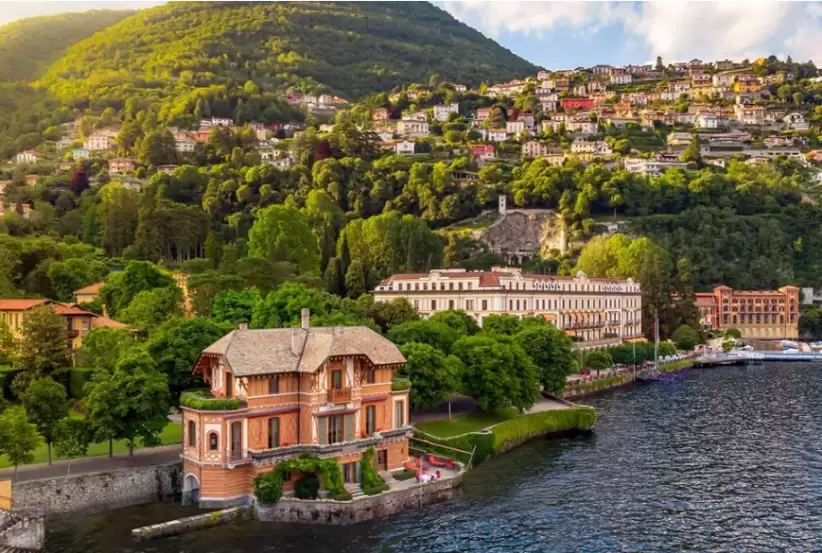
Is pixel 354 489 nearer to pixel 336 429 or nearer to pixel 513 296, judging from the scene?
pixel 336 429

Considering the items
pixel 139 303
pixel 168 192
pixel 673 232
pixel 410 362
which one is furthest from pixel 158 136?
pixel 410 362

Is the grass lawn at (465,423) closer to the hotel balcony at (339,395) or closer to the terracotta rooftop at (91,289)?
the hotel balcony at (339,395)

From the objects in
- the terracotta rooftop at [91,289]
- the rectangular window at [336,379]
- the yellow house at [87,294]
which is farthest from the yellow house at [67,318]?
the rectangular window at [336,379]

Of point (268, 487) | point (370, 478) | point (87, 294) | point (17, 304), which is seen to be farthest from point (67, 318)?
point (370, 478)

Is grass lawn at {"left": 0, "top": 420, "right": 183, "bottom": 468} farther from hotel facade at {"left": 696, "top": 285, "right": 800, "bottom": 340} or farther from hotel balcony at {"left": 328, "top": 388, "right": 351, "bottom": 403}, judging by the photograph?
hotel facade at {"left": 696, "top": 285, "right": 800, "bottom": 340}

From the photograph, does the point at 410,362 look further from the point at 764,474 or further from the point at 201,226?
the point at 201,226

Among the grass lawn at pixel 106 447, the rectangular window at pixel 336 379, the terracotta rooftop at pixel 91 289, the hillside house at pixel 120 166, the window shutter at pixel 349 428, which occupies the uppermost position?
the hillside house at pixel 120 166
